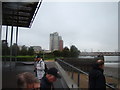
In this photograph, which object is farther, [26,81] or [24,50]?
[24,50]

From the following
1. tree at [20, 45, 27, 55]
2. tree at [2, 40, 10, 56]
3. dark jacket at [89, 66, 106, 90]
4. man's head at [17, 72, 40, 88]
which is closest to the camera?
man's head at [17, 72, 40, 88]

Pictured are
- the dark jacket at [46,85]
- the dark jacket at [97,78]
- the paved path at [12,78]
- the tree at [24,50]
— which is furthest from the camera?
the tree at [24,50]

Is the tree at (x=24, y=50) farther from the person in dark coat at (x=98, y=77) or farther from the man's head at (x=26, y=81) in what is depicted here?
the man's head at (x=26, y=81)

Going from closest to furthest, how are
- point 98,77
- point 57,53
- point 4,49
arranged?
1. point 98,77
2. point 4,49
3. point 57,53

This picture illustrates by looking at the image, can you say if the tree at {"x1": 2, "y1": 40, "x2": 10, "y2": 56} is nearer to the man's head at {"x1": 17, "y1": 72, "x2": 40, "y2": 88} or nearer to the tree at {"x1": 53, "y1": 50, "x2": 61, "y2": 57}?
the tree at {"x1": 53, "y1": 50, "x2": 61, "y2": 57}

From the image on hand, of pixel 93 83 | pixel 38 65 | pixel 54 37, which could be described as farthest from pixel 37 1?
pixel 54 37

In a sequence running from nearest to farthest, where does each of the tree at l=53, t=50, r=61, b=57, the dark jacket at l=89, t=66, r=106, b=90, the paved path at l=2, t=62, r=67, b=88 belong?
the dark jacket at l=89, t=66, r=106, b=90
the paved path at l=2, t=62, r=67, b=88
the tree at l=53, t=50, r=61, b=57

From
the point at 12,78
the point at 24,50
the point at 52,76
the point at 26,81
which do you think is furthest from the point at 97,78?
the point at 24,50

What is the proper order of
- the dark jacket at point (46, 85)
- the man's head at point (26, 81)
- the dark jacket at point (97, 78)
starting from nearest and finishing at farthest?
the man's head at point (26, 81) → the dark jacket at point (46, 85) → the dark jacket at point (97, 78)

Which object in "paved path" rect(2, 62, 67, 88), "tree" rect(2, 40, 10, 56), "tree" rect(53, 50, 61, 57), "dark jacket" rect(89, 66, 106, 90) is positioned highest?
"tree" rect(2, 40, 10, 56)

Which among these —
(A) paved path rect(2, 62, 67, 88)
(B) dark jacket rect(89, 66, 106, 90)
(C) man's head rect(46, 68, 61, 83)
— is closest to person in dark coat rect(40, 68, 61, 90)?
(C) man's head rect(46, 68, 61, 83)

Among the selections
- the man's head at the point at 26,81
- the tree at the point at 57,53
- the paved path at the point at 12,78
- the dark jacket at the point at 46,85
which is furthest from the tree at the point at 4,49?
the man's head at the point at 26,81

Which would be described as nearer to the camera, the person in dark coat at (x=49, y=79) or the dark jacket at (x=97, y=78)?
the person in dark coat at (x=49, y=79)

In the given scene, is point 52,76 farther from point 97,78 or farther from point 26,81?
point 97,78
